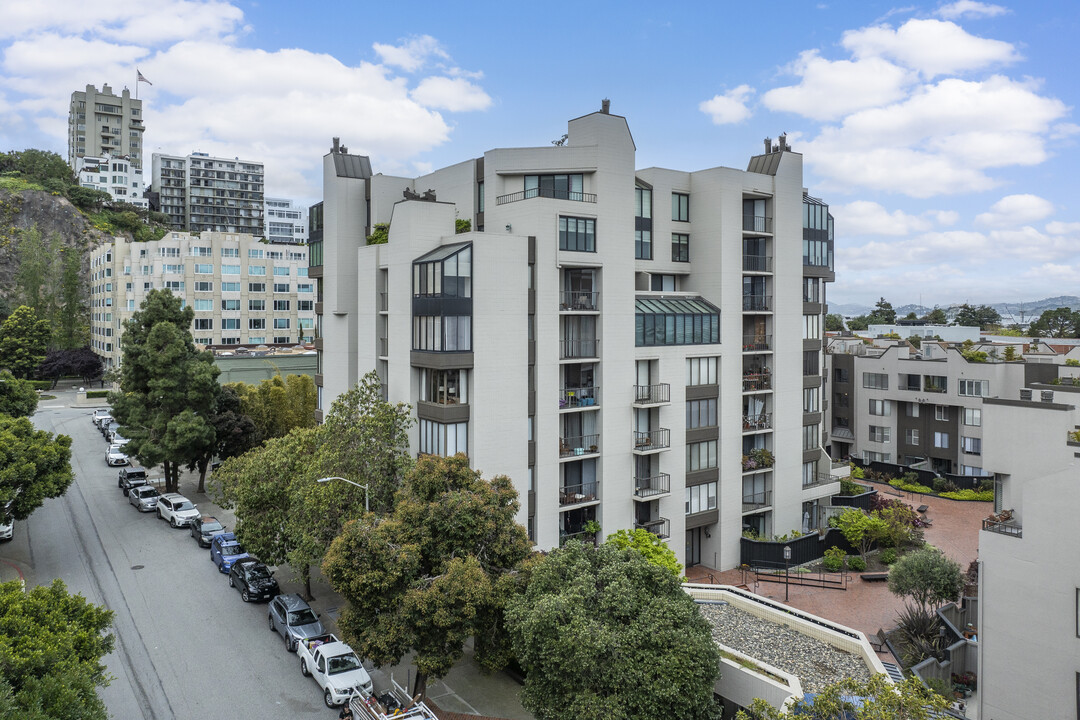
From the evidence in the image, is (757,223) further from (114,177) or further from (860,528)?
(114,177)

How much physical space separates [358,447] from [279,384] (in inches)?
1241

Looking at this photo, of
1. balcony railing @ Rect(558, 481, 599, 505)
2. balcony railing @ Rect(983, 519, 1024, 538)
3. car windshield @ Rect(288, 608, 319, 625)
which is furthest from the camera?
balcony railing @ Rect(558, 481, 599, 505)

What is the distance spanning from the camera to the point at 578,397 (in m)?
36.8

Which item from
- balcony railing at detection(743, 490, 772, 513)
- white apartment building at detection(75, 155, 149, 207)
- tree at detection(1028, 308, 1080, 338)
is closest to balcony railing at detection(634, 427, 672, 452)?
balcony railing at detection(743, 490, 772, 513)

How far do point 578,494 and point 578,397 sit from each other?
5.13 meters

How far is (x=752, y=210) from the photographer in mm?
44812

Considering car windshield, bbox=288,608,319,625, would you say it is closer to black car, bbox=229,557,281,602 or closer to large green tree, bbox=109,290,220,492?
black car, bbox=229,557,281,602

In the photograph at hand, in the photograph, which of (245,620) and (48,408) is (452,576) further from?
(48,408)

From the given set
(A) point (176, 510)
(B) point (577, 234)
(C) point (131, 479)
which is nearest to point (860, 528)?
(B) point (577, 234)

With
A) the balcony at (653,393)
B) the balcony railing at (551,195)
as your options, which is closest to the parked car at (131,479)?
the balcony railing at (551,195)

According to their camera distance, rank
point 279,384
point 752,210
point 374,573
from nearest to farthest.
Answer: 1. point 374,573
2. point 752,210
3. point 279,384

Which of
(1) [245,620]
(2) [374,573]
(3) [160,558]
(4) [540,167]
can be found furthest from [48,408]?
(2) [374,573]

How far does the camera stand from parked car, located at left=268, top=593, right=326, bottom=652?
27.5 metres

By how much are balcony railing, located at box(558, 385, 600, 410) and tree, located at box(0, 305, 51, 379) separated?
80371mm
